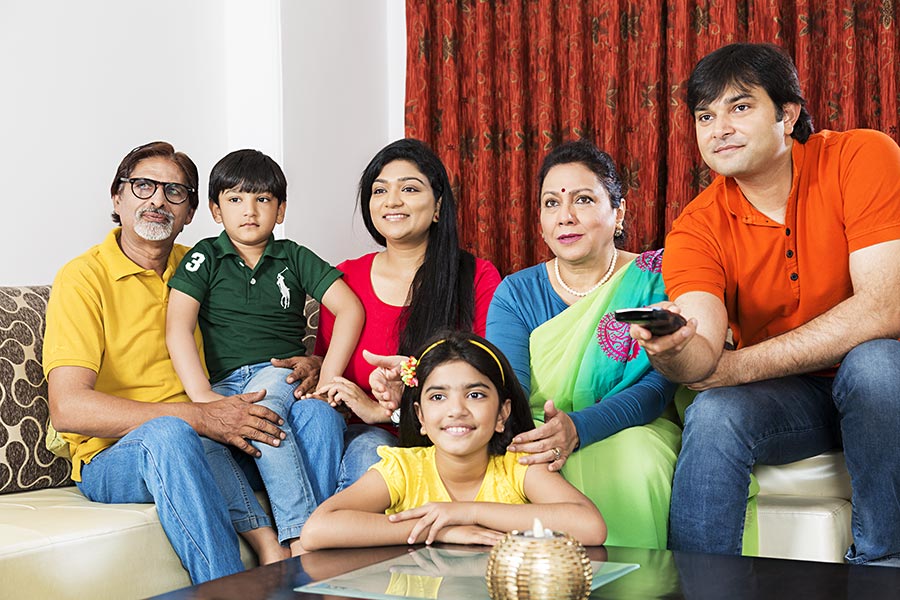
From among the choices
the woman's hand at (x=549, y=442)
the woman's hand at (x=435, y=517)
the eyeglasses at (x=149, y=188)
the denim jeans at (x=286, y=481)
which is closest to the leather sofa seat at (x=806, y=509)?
the woman's hand at (x=549, y=442)

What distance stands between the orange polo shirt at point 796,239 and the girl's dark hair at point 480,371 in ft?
1.26

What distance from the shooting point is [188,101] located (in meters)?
3.05

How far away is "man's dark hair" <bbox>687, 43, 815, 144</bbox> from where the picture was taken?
1910mm

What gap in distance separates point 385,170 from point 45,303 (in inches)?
33.9

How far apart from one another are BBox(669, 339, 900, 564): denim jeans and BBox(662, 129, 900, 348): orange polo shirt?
0.20 m

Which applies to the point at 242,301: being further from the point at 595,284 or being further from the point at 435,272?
the point at 595,284

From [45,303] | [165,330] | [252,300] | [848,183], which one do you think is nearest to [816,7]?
[848,183]

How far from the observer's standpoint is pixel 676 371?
5.86ft

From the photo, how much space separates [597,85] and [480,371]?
59.6 inches

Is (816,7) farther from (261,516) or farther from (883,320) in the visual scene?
(261,516)

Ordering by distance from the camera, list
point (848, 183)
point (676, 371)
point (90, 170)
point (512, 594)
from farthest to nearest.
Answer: point (90, 170)
point (848, 183)
point (676, 371)
point (512, 594)

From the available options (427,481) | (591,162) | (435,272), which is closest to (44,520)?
(427,481)

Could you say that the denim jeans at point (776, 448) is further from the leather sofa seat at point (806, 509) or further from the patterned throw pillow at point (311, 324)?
the patterned throw pillow at point (311, 324)

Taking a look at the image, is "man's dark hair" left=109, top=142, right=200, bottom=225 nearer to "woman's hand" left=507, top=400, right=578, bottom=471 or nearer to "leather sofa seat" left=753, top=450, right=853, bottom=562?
"woman's hand" left=507, top=400, right=578, bottom=471
